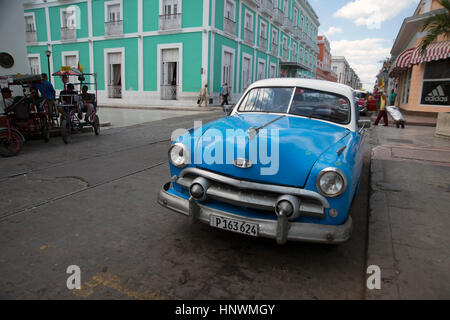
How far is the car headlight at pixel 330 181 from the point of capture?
98.5 inches

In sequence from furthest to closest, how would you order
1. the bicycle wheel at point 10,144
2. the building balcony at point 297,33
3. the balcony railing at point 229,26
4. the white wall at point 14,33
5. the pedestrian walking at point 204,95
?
1. the building balcony at point 297,33
2. the balcony railing at point 229,26
3. the pedestrian walking at point 204,95
4. the white wall at point 14,33
5. the bicycle wheel at point 10,144

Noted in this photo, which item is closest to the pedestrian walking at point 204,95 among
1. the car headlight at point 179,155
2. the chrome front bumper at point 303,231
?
the car headlight at point 179,155

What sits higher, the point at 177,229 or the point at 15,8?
the point at 15,8

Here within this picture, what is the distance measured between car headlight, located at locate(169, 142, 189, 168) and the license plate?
24.5 inches

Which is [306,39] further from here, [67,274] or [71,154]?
[67,274]

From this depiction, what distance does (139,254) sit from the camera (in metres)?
2.87

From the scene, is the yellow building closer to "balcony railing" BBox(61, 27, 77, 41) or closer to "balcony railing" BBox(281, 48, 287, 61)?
"balcony railing" BBox(281, 48, 287, 61)

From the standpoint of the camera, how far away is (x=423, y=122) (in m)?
14.5

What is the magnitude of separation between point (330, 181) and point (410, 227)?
5.37 ft

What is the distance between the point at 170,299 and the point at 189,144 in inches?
56.2

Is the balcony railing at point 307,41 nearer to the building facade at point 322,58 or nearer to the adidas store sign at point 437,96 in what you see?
the building facade at point 322,58

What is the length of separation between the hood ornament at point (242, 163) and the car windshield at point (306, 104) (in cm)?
152

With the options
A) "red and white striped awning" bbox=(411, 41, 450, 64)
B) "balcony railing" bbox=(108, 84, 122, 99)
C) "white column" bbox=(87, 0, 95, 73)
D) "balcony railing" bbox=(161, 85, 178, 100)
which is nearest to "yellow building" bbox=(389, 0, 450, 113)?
"red and white striped awning" bbox=(411, 41, 450, 64)

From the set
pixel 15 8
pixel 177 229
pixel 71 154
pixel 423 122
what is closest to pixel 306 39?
pixel 423 122
